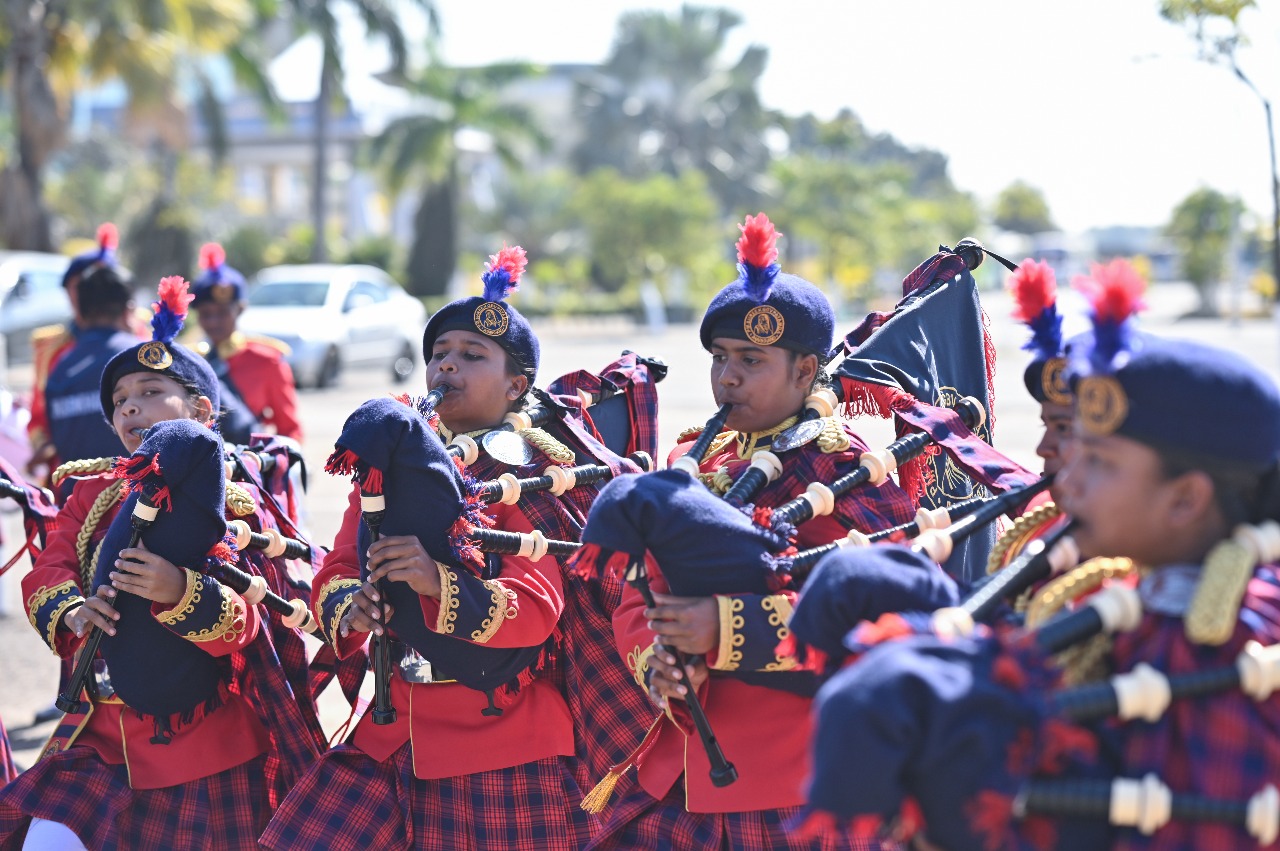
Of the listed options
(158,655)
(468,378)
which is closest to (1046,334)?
(468,378)

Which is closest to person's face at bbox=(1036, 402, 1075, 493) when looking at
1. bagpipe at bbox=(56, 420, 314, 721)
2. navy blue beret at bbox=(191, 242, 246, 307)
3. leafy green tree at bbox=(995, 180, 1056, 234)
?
bagpipe at bbox=(56, 420, 314, 721)

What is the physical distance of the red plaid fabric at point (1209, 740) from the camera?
197 centimetres

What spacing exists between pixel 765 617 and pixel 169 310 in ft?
7.45

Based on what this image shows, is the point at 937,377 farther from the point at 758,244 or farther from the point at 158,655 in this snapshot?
the point at 158,655

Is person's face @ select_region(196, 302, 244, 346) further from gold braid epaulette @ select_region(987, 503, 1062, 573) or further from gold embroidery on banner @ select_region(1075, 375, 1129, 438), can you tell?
gold embroidery on banner @ select_region(1075, 375, 1129, 438)

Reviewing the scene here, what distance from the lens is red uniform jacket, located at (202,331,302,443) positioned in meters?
6.90

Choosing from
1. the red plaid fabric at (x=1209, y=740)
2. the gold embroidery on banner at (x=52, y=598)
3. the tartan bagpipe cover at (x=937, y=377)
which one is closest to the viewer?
the red plaid fabric at (x=1209, y=740)

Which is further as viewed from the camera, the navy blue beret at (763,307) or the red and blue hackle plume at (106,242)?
the red and blue hackle plume at (106,242)

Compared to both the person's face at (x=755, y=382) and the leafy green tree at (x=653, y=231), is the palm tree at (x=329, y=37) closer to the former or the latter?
the leafy green tree at (x=653, y=231)

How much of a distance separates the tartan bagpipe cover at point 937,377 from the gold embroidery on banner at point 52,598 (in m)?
2.17

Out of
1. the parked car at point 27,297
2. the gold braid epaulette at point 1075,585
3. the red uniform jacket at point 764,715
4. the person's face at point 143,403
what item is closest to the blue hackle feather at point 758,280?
the red uniform jacket at point 764,715

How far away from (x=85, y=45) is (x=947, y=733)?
22.1 metres

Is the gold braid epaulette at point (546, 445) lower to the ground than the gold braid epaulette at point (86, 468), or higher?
higher

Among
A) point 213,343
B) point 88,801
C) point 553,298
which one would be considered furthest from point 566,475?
point 553,298
